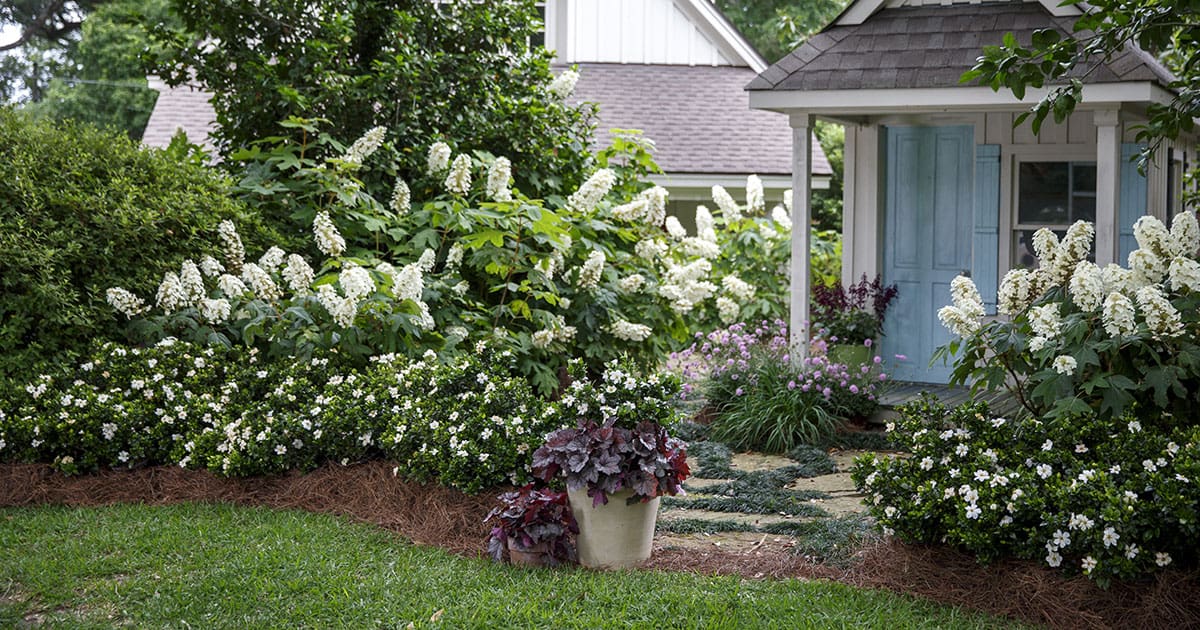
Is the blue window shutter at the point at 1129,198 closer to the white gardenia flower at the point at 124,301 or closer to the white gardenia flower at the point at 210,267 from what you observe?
the white gardenia flower at the point at 210,267

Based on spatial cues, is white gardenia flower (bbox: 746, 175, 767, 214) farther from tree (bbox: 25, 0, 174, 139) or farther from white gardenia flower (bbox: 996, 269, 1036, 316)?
tree (bbox: 25, 0, 174, 139)

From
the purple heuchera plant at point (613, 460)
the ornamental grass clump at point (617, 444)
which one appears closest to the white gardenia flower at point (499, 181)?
the ornamental grass clump at point (617, 444)

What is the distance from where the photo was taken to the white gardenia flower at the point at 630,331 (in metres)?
8.28

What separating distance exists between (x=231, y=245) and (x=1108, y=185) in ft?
19.7

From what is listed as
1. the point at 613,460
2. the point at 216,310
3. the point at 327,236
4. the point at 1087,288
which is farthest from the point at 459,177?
the point at 1087,288

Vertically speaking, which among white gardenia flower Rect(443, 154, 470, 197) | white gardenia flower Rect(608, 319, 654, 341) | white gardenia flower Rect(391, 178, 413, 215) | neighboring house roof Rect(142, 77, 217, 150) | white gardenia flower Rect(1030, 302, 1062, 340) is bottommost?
white gardenia flower Rect(608, 319, 654, 341)

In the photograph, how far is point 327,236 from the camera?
7.62 meters

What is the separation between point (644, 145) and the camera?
9727 mm

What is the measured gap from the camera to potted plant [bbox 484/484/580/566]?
5266 millimetres

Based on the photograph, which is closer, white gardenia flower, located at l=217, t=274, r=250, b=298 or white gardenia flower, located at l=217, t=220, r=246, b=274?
white gardenia flower, located at l=217, t=274, r=250, b=298

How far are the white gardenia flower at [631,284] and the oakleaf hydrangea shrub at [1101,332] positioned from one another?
314cm

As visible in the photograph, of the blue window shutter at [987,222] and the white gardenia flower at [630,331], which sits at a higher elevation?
the blue window shutter at [987,222]

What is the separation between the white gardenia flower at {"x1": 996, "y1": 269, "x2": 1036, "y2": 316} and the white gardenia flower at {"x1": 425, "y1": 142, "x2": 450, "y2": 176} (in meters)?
4.30

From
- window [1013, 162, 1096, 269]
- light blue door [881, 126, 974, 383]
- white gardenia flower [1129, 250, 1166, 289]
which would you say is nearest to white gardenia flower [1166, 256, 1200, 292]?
white gardenia flower [1129, 250, 1166, 289]
